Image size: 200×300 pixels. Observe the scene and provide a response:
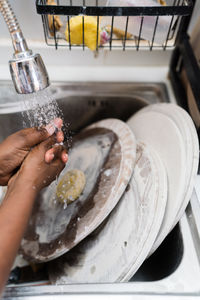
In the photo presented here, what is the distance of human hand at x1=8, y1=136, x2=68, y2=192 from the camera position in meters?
0.48

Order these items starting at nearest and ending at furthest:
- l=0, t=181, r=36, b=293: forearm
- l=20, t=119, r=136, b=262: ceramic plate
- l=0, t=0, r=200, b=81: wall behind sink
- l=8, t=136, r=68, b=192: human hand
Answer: l=0, t=181, r=36, b=293: forearm → l=8, t=136, r=68, b=192: human hand → l=20, t=119, r=136, b=262: ceramic plate → l=0, t=0, r=200, b=81: wall behind sink

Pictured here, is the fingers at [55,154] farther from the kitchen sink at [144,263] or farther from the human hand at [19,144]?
the kitchen sink at [144,263]

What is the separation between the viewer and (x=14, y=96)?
87 cm

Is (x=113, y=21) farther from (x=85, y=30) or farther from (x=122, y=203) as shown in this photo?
(x=122, y=203)

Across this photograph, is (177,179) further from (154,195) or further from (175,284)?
(175,284)

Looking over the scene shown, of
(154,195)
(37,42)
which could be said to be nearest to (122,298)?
(154,195)

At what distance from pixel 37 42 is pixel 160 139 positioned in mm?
544

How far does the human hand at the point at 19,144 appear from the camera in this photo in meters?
0.54

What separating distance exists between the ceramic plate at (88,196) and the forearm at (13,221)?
0.21 metres

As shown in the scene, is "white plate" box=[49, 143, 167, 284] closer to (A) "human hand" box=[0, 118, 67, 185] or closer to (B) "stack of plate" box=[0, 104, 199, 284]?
(B) "stack of plate" box=[0, 104, 199, 284]

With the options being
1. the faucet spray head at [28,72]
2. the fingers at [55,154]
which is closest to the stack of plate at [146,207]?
the fingers at [55,154]

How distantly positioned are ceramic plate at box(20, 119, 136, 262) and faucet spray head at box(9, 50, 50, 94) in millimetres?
308

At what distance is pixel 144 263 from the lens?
720mm

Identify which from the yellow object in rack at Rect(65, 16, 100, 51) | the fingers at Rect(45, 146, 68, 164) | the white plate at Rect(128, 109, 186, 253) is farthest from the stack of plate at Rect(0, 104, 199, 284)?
the yellow object in rack at Rect(65, 16, 100, 51)
